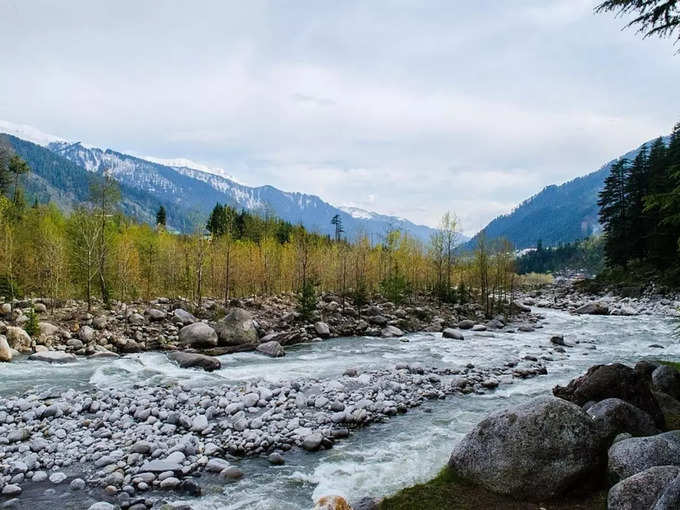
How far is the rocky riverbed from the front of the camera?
8.27 m

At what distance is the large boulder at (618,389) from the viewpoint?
9156 millimetres

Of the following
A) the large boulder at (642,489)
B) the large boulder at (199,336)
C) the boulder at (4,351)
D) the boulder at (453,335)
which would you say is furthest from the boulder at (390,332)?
the large boulder at (642,489)

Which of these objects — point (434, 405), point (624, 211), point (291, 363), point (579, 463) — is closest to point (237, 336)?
point (291, 363)

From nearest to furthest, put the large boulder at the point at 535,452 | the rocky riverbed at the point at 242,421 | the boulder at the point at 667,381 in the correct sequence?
the large boulder at the point at 535,452 → the rocky riverbed at the point at 242,421 → the boulder at the point at 667,381

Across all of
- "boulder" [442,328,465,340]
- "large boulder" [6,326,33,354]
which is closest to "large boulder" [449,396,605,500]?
"boulder" [442,328,465,340]

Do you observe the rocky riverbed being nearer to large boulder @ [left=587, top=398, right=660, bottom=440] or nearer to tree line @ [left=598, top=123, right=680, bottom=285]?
large boulder @ [left=587, top=398, right=660, bottom=440]

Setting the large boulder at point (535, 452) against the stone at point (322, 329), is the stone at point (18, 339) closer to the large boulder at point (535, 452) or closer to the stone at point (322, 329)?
the stone at point (322, 329)

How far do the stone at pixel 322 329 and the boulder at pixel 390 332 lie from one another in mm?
3919

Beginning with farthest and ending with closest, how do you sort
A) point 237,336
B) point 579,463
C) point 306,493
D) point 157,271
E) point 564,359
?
1. point 157,271
2. point 237,336
3. point 564,359
4. point 306,493
5. point 579,463

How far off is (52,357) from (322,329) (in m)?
15.2

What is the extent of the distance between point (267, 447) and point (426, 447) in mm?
3863

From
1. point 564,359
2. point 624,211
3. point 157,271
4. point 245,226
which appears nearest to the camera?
point 564,359

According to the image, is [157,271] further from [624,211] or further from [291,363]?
[624,211]

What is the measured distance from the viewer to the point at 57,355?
61.7ft
